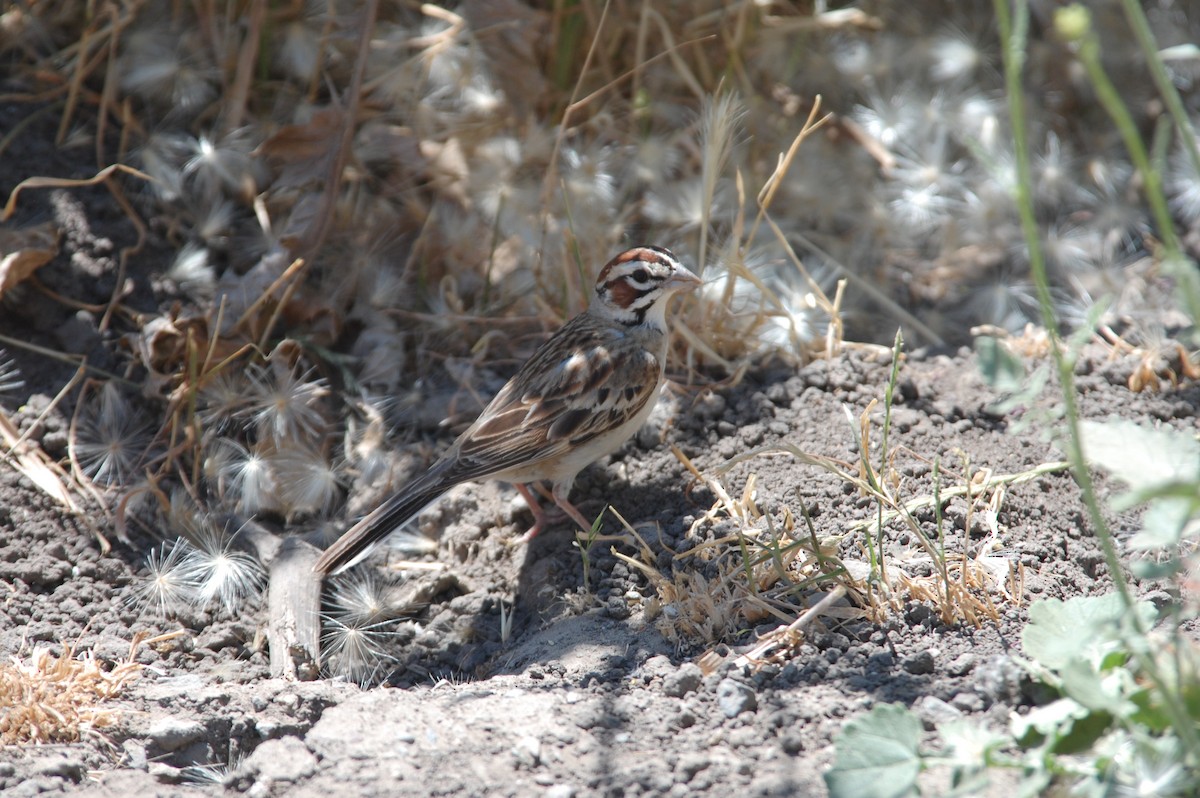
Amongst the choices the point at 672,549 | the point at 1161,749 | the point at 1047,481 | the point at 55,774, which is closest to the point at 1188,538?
the point at 1047,481

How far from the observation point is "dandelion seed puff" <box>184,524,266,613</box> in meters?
4.51

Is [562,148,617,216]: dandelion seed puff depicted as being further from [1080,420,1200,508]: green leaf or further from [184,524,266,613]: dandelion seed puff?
[1080,420,1200,508]: green leaf

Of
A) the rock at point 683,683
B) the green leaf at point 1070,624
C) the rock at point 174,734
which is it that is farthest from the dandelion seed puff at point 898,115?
the rock at point 174,734

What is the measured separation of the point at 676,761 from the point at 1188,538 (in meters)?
2.04

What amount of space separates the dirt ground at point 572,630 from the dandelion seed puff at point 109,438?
0.11 metres

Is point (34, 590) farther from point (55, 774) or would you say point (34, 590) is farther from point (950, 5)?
point (950, 5)

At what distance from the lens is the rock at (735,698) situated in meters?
3.29

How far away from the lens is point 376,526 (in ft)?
14.7

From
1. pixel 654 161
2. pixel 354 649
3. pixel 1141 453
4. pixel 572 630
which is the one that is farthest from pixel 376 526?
pixel 1141 453

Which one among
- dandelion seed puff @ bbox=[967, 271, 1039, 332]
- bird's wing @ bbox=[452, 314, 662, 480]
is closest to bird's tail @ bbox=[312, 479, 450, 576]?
bird's wing @ bbox=[452, 314, 662, 480]

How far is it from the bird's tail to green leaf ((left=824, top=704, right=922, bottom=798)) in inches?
91.7

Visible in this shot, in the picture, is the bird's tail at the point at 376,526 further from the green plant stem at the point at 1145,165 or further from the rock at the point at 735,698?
the green plant stem at the point at 1145,165

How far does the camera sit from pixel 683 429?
16.5ft

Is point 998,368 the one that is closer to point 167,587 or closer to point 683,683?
point 683,683
